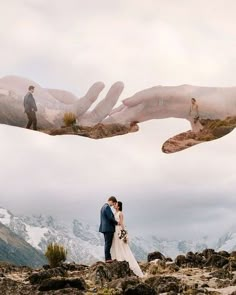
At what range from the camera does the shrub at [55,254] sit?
27172 mm

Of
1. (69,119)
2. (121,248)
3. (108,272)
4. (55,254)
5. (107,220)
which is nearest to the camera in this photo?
(69,119)

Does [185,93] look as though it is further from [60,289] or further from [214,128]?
[60,289]

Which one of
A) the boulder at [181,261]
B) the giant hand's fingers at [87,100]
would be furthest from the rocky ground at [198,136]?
the boulder at [181,261]

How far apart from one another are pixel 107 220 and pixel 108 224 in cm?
13

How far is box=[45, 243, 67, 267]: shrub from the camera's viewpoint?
27172 millimetres

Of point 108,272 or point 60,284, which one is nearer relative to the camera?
point 60,284

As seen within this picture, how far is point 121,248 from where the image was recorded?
22.4 m

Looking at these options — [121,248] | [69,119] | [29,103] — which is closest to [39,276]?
[121,248]

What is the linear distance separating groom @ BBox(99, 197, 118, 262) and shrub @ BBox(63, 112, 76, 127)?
4295mm

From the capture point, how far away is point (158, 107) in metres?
18.2

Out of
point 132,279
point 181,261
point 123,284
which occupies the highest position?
point 181,261

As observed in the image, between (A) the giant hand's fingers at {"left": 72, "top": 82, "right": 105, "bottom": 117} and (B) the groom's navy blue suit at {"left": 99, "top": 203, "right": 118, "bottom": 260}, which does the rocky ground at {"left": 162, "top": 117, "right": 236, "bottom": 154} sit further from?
(B) the groom's navy blue suit at {"left": 99, "top": 203, "right": 118, "bottom": 260}

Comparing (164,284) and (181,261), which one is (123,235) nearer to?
(164,284)

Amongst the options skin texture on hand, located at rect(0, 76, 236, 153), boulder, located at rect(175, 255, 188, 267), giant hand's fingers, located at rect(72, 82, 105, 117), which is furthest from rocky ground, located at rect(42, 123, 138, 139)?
boulder, located at rect(175, 255, 188, 267)
